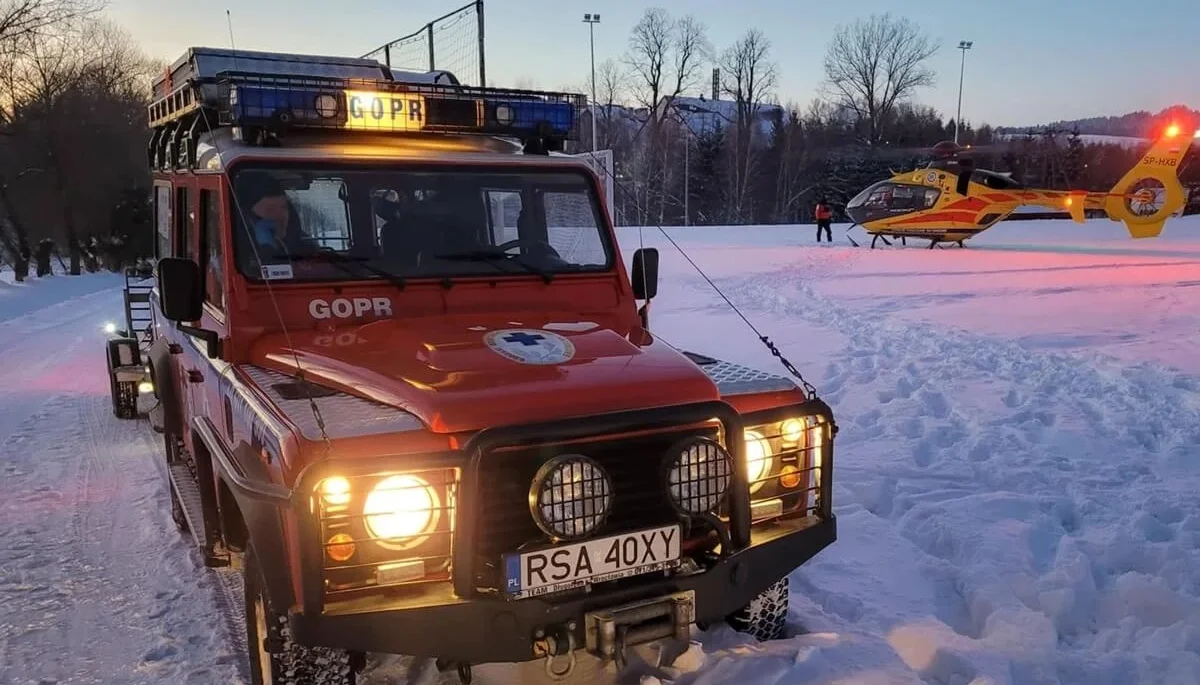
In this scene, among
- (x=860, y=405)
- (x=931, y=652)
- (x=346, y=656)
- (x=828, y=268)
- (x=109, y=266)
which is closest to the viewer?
(x=346, y=656)

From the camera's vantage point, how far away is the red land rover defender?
2770 millimetres

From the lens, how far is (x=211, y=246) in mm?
4203

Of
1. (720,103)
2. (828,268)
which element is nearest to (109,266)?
(828,268)

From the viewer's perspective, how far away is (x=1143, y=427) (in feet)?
22.9

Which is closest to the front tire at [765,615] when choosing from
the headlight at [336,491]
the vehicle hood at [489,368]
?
the vehicle hood at [489,368]

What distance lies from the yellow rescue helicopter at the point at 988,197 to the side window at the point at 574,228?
986 inches

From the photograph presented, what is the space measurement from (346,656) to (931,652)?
2.38m

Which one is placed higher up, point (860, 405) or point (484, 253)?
point (484, 253)

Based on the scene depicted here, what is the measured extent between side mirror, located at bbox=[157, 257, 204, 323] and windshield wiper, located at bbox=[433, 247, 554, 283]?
105 cm

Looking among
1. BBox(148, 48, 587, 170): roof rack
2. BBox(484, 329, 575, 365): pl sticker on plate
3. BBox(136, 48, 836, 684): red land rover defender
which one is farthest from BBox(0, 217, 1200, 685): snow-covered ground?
BBox(148, 48, 587, 170): roof rack

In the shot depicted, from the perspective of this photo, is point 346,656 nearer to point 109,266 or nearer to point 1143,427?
point 1143,427

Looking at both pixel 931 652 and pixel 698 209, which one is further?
pixel 698 209

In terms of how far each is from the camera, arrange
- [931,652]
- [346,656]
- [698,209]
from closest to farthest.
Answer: [346,656] → [931,652] → [698,209]

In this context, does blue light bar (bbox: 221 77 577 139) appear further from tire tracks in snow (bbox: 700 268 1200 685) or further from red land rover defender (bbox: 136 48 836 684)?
tire tracks in snow (bbox: 700 268 1200 685)
